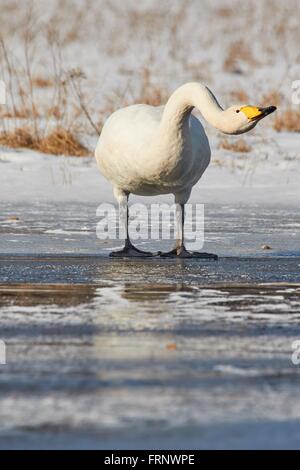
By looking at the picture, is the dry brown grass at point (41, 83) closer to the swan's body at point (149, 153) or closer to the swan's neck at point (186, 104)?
the swan's body at point (149, 153)

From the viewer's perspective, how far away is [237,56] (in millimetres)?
25516

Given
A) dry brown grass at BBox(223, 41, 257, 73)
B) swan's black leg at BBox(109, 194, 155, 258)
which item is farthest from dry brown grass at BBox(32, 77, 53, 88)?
swan's black leg at BBox(109, 194, 155, 258)

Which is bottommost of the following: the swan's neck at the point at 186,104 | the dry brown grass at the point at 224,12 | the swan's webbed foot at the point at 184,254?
the swan's webbed foot at the point at 184,254

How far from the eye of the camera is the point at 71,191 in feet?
45.7

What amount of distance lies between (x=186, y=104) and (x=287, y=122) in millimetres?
9535

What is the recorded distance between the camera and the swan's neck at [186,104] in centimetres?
873

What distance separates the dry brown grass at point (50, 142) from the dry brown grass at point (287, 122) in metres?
3.29

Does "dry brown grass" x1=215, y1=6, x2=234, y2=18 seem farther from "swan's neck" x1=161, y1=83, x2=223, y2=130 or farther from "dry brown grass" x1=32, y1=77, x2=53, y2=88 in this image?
"swan's neck" x1=161, y1=83, x2=223, y2=130

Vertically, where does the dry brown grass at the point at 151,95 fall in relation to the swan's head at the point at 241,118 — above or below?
above

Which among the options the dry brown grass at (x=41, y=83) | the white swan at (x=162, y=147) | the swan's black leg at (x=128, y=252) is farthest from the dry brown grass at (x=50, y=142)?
the white swan at (x=162, y=147)

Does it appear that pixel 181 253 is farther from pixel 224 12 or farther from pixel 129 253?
pixel 224 12

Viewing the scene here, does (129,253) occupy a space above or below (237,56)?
below

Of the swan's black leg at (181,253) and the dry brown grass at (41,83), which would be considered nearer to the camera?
the swan's black leg at (181,253)

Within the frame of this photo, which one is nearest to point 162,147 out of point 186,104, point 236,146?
point 186,104
